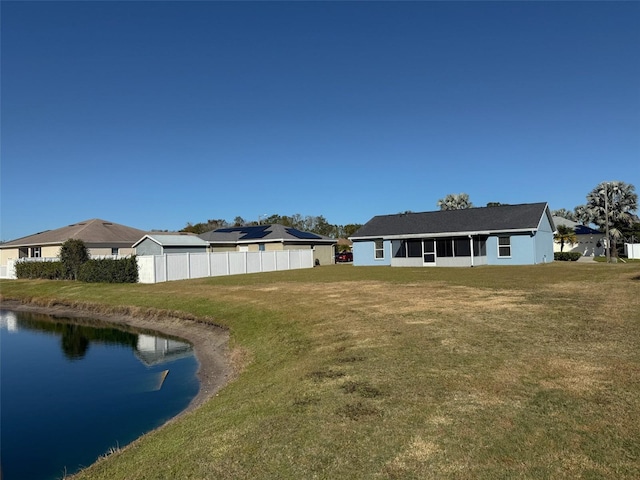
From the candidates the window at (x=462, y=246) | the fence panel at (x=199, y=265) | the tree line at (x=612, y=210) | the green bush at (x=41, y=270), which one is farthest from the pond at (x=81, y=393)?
the tree line at (x=612, y=210)

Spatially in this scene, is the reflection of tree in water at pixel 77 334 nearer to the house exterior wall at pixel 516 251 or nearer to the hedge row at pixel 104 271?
the hedge row at pixel 104 271

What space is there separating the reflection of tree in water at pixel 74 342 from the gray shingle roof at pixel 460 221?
26.6m

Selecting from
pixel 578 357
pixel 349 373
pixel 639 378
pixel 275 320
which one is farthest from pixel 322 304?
pixel 639 378

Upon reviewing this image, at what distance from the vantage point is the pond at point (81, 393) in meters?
8.16

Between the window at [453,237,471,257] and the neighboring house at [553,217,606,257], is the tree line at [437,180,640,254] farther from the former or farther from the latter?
the window at [453,237,471,257]

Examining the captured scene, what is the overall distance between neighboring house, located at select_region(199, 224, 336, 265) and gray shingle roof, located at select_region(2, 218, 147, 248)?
9335 millimetres

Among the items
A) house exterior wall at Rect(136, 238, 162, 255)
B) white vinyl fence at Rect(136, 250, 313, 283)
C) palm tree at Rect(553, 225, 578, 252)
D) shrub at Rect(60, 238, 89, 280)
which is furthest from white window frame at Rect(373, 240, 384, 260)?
shrub at Rect(60, 238, 89, 280)

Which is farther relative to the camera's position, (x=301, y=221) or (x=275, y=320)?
(x=301, y=221)

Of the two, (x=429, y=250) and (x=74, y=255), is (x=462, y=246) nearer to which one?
(x=429, y=250)

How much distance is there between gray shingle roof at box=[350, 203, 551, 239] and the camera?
115 feet

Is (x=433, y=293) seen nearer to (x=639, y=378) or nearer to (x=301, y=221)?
(x=639, y=378)

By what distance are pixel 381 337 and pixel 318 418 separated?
14.8ft

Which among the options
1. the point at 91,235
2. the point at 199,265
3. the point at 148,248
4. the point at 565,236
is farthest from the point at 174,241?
the point at 565,236

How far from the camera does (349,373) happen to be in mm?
8023
